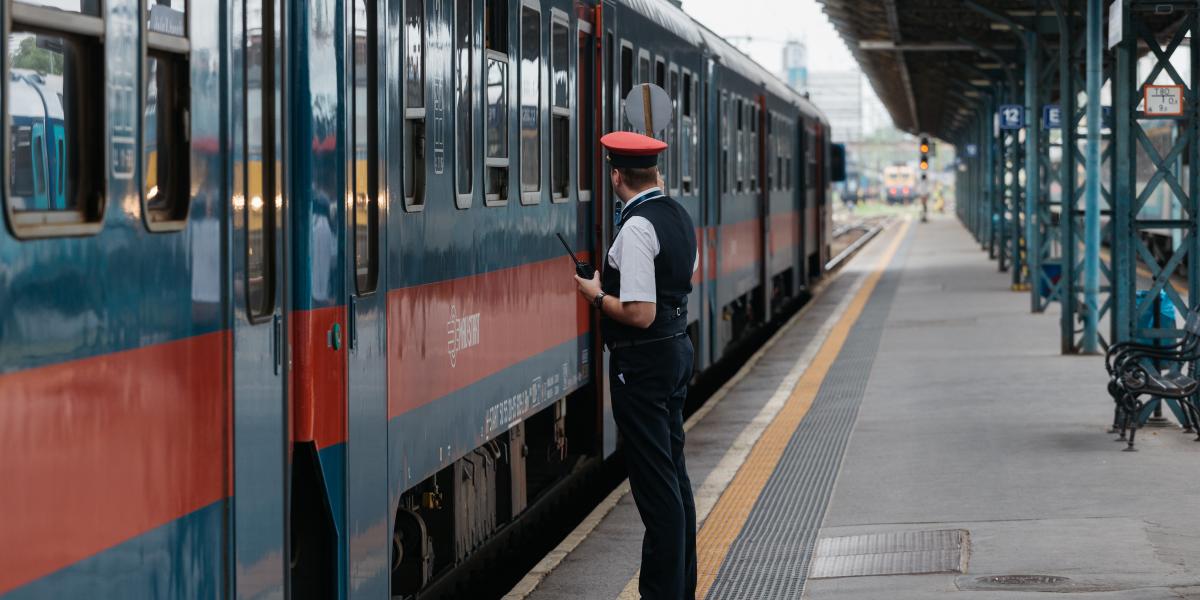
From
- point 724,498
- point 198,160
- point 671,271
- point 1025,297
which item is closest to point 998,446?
point 724,498

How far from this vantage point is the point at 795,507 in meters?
9.64

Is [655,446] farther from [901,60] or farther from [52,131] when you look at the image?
[901,60]

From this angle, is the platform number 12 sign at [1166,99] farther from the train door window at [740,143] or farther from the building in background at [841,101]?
the building in background at [841,101]

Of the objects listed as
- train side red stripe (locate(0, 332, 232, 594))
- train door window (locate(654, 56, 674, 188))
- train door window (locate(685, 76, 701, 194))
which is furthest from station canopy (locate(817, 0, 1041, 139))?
train side red stripe (locate(0, 332, 232, 594))

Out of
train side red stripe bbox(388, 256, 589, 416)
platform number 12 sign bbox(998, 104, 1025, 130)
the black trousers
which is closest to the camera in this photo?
train side red stripe bbox(388, 256, 589, 416)

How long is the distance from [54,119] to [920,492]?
7.03 m

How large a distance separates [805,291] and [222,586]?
25618 millimetres

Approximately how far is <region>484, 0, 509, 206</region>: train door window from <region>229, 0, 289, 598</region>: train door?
96.7 inches

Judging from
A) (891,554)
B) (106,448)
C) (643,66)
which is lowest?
(891,554)

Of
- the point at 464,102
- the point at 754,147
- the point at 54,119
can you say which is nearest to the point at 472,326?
the point at 464,102

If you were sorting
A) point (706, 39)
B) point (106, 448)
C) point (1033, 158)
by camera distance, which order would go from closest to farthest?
point (106, 448)
point (706, 39)
point (1033, 158)

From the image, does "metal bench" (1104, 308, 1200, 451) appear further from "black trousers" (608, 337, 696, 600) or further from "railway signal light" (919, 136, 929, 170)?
"railway signal light" (919, 136, 929, 170)

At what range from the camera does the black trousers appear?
21.0 feet

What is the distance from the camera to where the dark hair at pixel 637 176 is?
641 centimetres
